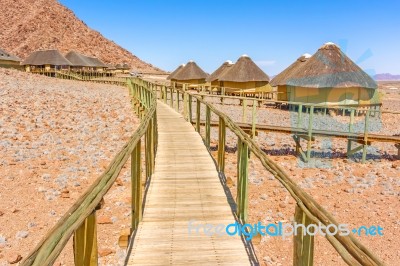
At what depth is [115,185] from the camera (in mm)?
8953

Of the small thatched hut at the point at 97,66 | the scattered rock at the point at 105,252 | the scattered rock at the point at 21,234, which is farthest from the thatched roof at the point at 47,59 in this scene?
the scattered rock at the point at 105,252

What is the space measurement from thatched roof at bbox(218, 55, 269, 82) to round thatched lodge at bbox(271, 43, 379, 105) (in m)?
6.40

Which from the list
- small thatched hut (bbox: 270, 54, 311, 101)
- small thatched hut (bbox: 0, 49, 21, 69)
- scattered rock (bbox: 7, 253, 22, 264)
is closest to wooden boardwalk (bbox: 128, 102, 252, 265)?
scattered rock (bbox: 7, 253, 22, 264)

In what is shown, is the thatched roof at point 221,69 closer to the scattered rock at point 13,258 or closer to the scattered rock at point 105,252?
the scattered rock at point 105,252

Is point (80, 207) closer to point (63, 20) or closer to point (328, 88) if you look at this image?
point (328, 88)

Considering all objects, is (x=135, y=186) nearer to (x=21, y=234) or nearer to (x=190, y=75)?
(x=21, y=234)

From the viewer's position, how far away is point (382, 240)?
24.2 feet

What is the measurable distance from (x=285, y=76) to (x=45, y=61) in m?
47.6

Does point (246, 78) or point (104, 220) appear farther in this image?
point (246, 78)

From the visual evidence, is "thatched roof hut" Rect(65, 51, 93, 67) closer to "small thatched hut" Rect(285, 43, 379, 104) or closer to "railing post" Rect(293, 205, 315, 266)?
"small thatched hut" Rect(285, 43, 379, 104)

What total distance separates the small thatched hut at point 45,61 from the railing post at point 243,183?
64066mm

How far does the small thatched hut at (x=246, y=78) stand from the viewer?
34.7 meters

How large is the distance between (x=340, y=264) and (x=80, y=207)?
556 cm

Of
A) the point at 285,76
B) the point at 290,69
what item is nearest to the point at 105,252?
the point at 285,76
